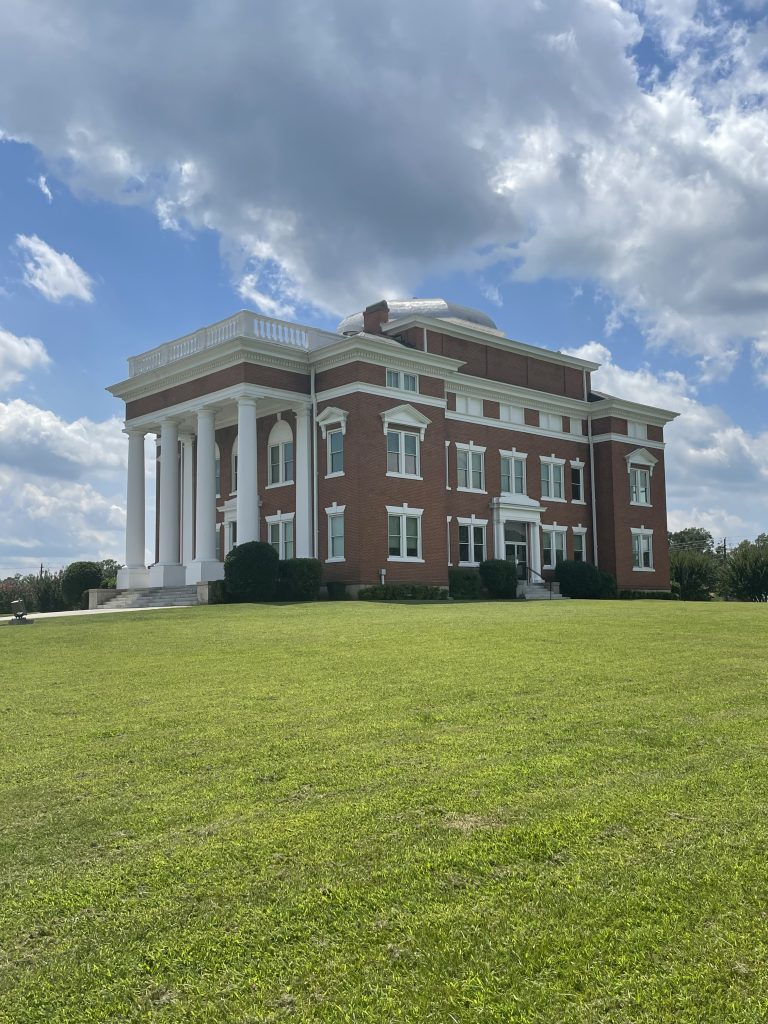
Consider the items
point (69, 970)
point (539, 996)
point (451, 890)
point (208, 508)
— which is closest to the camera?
point (539, 996)

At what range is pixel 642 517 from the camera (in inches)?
1912

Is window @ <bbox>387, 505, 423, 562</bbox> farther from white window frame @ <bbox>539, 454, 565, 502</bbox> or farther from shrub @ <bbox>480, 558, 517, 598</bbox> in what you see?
white window frame @ <bbox>539, 454, 565, 502</bbox>

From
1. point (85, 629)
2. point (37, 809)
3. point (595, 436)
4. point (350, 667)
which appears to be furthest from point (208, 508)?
point (37, 809)

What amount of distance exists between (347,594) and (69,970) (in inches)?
1232

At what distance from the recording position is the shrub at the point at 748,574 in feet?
172

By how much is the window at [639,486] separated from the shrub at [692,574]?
7231mm

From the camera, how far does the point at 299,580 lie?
110 feet

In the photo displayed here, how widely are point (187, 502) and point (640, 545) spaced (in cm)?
2386

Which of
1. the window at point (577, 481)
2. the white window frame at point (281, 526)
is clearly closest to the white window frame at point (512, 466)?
the window at point (577, 481)

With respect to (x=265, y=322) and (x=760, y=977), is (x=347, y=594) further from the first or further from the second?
(x=760, y=977)

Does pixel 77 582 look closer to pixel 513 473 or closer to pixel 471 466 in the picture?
pixel 471 466

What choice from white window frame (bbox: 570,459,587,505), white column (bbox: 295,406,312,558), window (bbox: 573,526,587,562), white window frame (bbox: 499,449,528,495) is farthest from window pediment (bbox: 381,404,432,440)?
window (bbox: 573,526,587,562)

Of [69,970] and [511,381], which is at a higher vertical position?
[511,381]

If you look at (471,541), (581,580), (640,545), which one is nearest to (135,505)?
(471,541)
